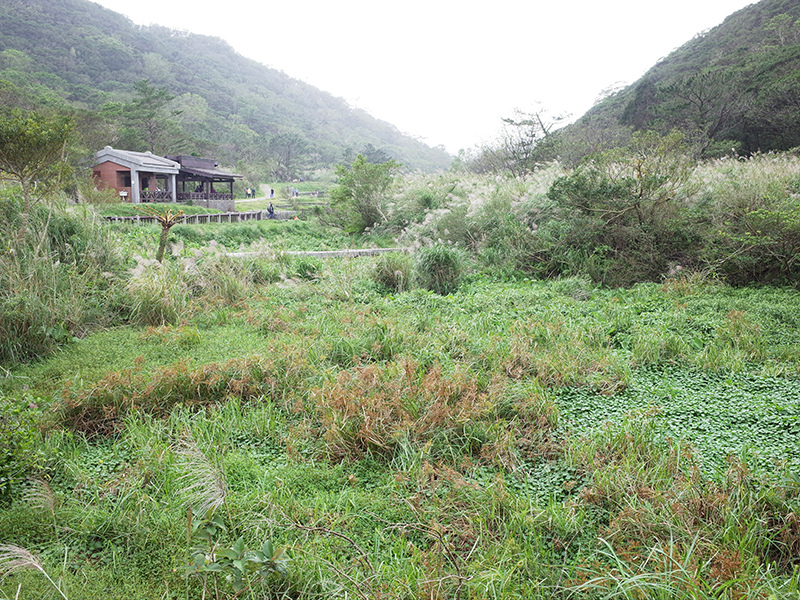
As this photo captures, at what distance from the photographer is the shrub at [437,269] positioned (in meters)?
7.92

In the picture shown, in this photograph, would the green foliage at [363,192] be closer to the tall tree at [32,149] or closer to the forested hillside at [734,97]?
the forested hillside at [734,97]

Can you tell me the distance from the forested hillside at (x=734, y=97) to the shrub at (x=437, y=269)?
823 cm

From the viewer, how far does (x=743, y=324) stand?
4504 millimetres

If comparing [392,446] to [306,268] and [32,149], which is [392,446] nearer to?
[32,149]

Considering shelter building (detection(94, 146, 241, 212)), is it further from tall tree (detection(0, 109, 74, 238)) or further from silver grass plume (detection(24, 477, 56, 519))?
silver grass plume (detection(24, 477, 56, 519))

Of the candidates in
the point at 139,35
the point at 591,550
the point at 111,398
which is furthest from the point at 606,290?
the point at 139,35

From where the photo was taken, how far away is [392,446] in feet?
9.66

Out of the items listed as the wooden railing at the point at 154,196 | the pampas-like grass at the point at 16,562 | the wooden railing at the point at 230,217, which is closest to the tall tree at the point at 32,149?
the pampas-like grass at the point at 16,562

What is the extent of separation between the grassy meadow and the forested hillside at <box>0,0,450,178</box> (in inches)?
962

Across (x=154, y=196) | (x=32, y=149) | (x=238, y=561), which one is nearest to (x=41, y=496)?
(x=238, y=561)

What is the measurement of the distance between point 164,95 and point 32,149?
3306cm

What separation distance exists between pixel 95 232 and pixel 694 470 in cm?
689

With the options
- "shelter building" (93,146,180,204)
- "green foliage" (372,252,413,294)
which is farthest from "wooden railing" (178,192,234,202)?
"green foliage" (372,252,413,294)

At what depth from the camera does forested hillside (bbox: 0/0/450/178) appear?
106 ft
